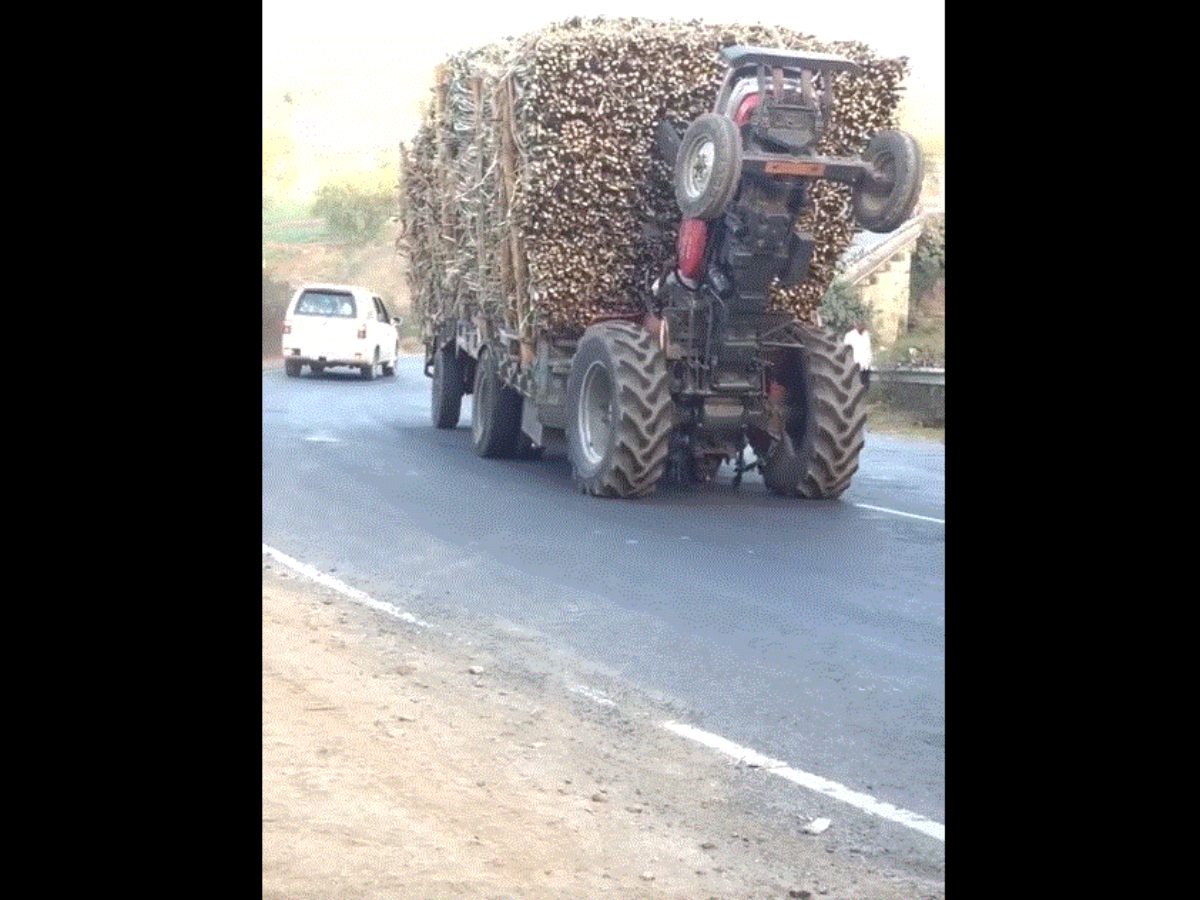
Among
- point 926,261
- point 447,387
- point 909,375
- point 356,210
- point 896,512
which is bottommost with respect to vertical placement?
point 896,512

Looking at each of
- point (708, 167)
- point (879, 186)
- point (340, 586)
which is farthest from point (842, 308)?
point (340, 586)

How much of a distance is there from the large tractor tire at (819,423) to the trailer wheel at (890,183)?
1.29m

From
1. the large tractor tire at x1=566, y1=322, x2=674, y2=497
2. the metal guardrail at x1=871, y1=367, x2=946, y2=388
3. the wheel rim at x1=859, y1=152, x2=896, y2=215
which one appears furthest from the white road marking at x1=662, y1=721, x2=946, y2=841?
the metal guardrail at x1=871, y1=367, x2=946, y2=388

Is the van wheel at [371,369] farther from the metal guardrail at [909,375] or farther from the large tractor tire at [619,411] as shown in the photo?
the large tractor tire at [619,411]

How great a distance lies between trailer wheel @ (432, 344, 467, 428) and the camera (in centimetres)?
2048

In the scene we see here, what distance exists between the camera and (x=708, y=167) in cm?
1276

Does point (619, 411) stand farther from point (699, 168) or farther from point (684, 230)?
point (699, 168)

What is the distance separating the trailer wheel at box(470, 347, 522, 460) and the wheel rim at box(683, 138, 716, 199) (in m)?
4.27

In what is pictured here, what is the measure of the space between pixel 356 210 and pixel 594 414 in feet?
196

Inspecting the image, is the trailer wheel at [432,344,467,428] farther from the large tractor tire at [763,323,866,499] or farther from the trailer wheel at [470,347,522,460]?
the large tractor tire at [763,323,866,499]

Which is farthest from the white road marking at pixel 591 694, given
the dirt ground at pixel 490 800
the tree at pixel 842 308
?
the tree at pixel 842 308

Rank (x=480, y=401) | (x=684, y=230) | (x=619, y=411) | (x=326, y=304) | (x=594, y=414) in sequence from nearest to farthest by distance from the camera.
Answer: (x=619, y=411) → (x=684, y=230) → (x=594, y=414) → (x=480, y=401) → (x=326, y=304)
